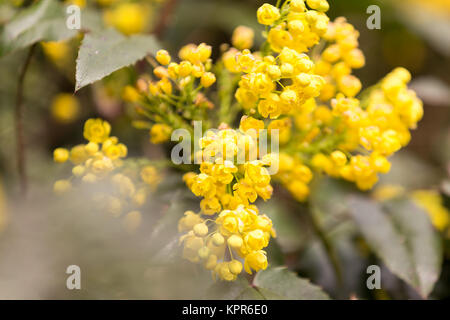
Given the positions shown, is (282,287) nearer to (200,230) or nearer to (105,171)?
(200,230)

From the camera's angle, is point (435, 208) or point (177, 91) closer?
point (177, 91)

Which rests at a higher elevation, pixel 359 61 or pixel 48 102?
pixel 48 102

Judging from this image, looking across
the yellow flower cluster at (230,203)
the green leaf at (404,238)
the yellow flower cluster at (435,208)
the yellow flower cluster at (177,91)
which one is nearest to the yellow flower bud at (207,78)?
the yellow flower cluster at (177,91)

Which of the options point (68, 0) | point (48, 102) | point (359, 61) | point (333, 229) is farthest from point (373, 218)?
point (48, 102)

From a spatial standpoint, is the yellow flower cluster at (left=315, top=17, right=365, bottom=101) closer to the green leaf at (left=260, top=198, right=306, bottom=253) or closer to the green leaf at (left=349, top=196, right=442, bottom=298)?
the green leaf at (left=349, top=196, right=442, bottom=298)

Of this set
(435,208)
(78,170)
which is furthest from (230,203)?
(435,208)
